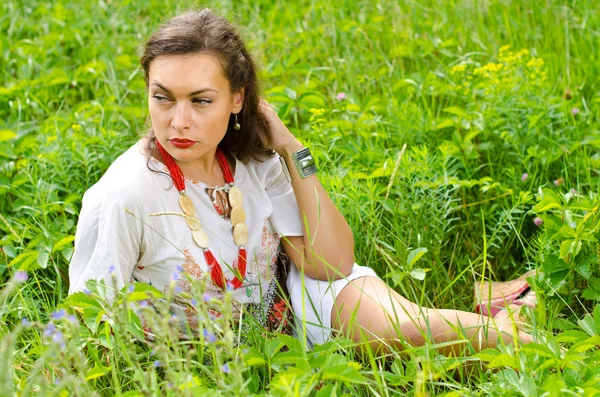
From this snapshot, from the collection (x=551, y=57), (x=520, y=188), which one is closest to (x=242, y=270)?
(x=520, y=188)

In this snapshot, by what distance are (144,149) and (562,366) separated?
138cm

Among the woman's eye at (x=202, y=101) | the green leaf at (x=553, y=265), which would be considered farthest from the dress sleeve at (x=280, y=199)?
the green leaf at (x=553, y=265)

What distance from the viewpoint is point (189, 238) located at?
255 centimetres

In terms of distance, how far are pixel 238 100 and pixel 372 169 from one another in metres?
0.86

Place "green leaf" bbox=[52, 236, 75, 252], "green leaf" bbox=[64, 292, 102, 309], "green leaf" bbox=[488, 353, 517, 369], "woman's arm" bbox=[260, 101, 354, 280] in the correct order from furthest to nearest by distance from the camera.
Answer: "green leaf" bbox=[52, 236, 75, 252] → "woman's arm" bbox=[260, 101, 354, 280] → "green leaf" bbox=[64, 292, 102, 309] → "green leaf" bbox=[488, 353, 517, 369]

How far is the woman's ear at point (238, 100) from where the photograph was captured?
105 inches

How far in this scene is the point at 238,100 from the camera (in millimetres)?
2682

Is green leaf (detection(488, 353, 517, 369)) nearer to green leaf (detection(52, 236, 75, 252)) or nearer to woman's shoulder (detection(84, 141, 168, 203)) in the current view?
woman's shoulder (detection(84, 141, 168, 203))

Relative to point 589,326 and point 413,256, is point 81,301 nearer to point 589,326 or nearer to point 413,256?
point 413,256

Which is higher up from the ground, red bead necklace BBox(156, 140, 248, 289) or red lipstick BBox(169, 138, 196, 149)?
red lipstick BBox(169, 138, 196, 149)

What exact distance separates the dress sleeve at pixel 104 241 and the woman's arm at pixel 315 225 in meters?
0.59

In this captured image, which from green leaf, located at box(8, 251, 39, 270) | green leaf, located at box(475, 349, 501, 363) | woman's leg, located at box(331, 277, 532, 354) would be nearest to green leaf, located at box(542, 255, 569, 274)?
woman's leg, located at box(331, 277, 532, 354)

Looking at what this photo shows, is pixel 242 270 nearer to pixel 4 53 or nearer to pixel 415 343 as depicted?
pixel 415 343

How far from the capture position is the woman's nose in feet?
7.99
